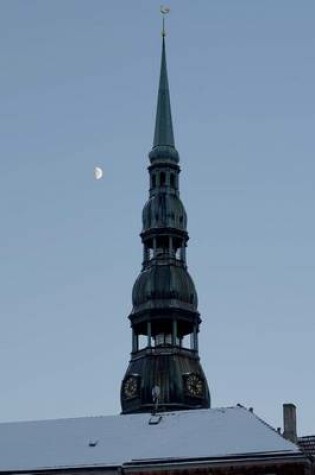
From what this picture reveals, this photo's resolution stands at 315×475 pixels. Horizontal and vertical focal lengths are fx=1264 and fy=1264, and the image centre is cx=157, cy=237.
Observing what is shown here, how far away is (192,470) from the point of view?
79.9 metres

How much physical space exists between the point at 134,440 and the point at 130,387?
41414mm

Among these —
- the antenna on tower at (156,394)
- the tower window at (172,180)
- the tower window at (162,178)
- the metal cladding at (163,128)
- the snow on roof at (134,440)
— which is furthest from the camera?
the metal cladding at (163,128)

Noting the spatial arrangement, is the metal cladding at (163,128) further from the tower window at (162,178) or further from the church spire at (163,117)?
the tower window at (162,178)

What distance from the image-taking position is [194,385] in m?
125

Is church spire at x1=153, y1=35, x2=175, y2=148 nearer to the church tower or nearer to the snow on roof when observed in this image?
the church tower

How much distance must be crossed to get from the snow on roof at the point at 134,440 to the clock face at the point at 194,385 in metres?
36.1

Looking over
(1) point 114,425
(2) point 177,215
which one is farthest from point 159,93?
(1) point 114,425

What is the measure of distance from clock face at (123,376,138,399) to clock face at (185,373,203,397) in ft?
16.7

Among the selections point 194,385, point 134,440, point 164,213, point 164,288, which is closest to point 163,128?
point 164,213

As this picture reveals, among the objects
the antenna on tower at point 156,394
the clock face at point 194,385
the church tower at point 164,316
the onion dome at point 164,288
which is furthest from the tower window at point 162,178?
the antenna on tower at point 156,394

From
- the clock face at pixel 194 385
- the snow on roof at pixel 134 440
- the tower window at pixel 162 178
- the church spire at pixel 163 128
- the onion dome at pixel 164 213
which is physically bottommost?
the snow on roof at pixel 134 440

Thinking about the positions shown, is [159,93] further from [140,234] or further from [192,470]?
[192,470]

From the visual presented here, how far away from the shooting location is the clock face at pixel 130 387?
410 feet

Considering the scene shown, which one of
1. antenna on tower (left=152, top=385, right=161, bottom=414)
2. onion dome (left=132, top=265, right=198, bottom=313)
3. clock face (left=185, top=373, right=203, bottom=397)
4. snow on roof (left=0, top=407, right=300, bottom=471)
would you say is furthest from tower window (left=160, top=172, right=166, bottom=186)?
snow on roof (left=0, top=407, right=300, bottom=471)
